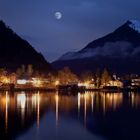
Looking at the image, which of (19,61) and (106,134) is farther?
(19,61)

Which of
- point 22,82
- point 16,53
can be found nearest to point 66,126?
point 22,82

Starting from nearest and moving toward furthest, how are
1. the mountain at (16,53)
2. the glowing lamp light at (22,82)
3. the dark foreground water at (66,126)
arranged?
the dark foreground water at (66,126), the glowing lamp light at (22,82), the mountain at (16,53)

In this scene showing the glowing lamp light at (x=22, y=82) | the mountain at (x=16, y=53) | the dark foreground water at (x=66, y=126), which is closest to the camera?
the dark foreground water at (x=66, y=126)

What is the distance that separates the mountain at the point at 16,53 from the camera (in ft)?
366

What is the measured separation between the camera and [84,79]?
103 meters

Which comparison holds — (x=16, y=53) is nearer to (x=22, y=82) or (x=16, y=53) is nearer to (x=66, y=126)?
(x=22, y=82)

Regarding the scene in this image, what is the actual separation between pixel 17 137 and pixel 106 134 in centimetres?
467

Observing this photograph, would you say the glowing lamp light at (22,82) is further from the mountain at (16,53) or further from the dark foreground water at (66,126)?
the dark foreground water at (66,126)

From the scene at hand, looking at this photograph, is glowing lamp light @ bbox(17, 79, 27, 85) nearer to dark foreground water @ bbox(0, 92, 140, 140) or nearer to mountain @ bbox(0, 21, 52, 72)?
mountain @ bbox(0, 21, 52, 72)

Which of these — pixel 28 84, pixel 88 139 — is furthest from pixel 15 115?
pixel 28 84

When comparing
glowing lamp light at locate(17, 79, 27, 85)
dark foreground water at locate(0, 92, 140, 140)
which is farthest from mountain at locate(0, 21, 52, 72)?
dark foreground water at locate(0, 92, 140, 140)

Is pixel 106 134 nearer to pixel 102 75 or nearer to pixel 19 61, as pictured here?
pixel 102 75

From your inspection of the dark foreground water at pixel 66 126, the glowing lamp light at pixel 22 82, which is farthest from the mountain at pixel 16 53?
the dark foreground water at pixel 66 126

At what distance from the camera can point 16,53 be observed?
116m
